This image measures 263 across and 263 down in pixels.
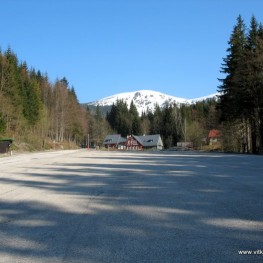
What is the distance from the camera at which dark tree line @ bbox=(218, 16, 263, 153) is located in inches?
1727

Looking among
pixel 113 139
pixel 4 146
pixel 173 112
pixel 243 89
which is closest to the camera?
pixel 243 89

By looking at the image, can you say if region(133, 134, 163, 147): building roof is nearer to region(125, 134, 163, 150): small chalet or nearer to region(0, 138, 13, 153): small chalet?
region(125, 134, 163, 150): small chalet

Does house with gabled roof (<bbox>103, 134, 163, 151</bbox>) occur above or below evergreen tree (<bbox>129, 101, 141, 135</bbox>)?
below

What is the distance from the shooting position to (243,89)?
44.5 metres

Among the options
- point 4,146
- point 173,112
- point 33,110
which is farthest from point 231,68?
point 173,112

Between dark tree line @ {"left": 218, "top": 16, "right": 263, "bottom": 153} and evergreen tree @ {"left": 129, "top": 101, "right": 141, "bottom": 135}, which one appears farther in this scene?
evergreen tree @ {"left": 129, "top": 101, "right": 141, "bottom": 135}

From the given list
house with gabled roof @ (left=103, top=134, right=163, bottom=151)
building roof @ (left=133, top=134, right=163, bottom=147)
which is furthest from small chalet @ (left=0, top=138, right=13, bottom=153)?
building roof @ (left=133, top=134, right=163, bottom=147)

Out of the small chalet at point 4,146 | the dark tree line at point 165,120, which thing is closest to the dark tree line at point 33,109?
the small chalet at point 4,146

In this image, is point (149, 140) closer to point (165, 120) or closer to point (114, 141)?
point (165, 120)

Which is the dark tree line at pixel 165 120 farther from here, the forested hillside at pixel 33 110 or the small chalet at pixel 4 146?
the small chalet at pixel 4 146

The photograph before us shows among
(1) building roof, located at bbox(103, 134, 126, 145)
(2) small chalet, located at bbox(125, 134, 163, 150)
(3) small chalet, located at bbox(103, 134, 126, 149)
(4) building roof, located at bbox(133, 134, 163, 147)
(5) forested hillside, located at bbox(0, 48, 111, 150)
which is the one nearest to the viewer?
(5) forested hillside, located at bbox(0, 48, 111, 150)

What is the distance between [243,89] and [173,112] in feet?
310

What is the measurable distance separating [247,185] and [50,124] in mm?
85183

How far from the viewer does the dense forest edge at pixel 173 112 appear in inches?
1786
